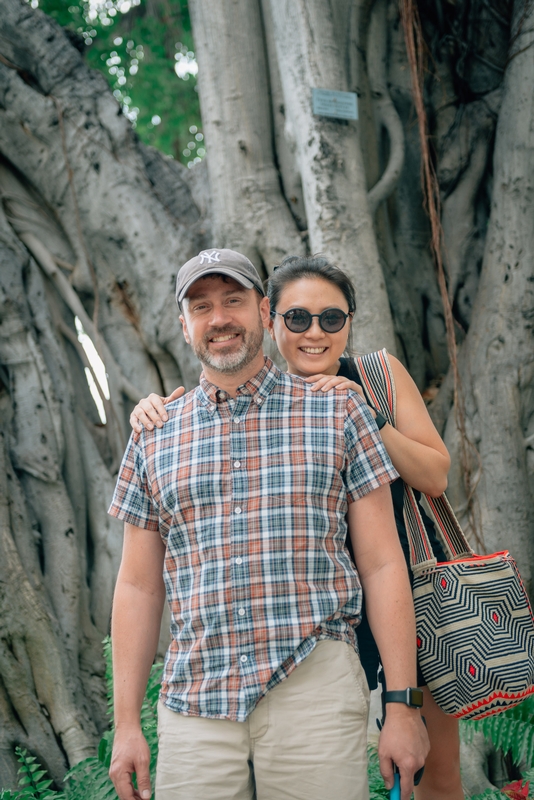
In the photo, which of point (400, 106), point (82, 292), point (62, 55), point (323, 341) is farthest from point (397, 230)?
point (323, 341)

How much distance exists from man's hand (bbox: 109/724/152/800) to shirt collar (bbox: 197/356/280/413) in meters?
0.89

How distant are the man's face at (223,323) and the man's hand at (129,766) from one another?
1.00m

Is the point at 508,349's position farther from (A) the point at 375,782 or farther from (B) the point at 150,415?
(B) the point at 150,415

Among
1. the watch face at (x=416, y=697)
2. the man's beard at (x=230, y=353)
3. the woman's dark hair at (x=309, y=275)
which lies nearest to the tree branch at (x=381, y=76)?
the woman's dark hair at (x=309, y=275)

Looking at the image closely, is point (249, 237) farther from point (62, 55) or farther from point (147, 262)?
point (62, 55)

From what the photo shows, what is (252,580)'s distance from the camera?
1.91 m

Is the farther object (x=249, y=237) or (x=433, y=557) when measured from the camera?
(x=249, y=237)

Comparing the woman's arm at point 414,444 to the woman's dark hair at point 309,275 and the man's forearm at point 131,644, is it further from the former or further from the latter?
the man's forearm at point 131,644

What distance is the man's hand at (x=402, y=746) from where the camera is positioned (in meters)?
1.84

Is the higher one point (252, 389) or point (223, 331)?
point (223, 331)

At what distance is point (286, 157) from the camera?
4391 mm

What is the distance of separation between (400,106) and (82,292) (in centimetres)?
235

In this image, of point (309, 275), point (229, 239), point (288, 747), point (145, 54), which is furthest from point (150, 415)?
point (145, 54)

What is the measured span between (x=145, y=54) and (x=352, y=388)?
5162mm
